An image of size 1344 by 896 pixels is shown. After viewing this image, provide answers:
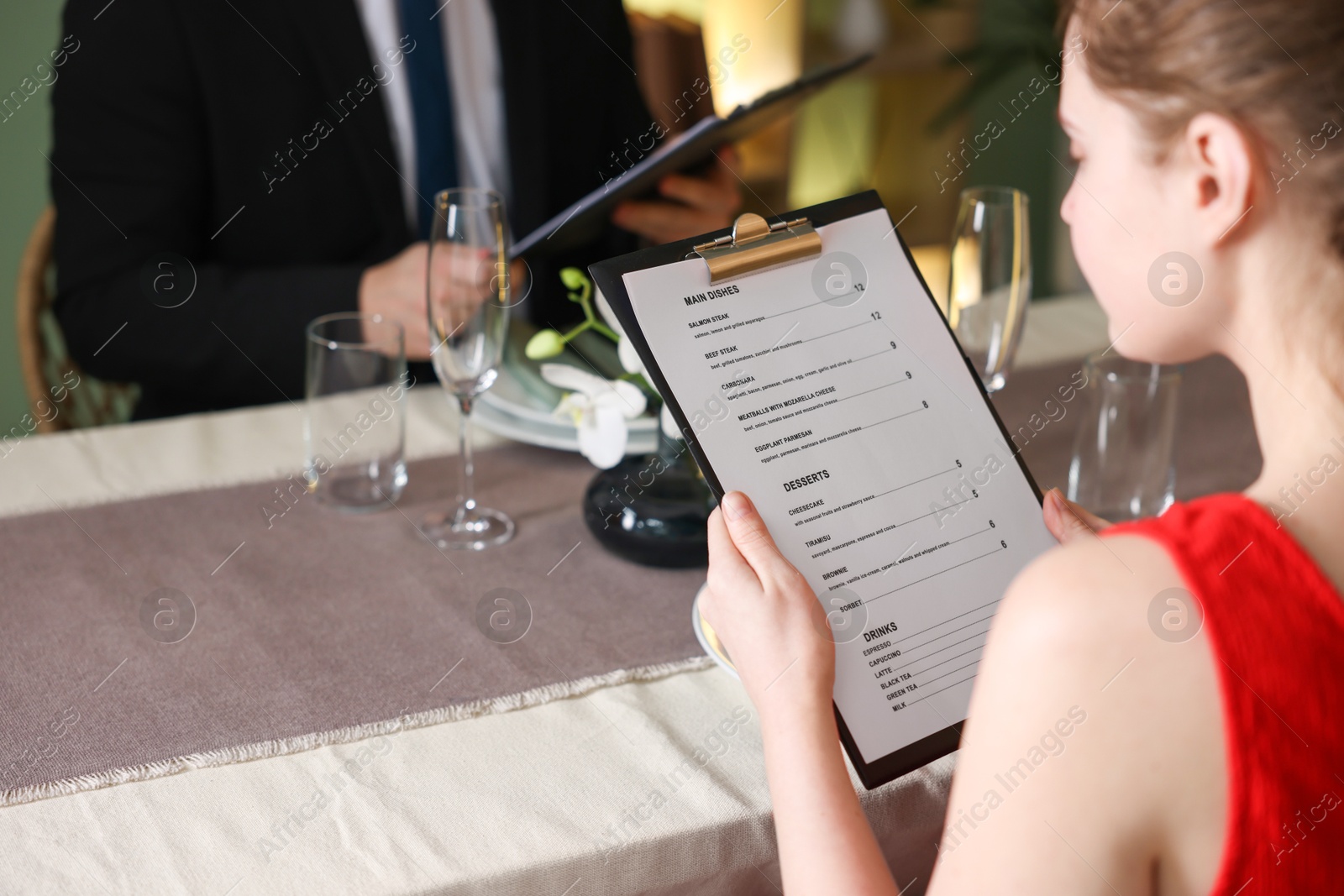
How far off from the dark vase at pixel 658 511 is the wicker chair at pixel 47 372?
0.91 meters

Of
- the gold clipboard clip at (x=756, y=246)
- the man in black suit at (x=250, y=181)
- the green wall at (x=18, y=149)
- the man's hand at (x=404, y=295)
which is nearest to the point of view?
the gold clipboard clip at (x=756, y=246)

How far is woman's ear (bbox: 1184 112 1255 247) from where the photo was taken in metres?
0.55

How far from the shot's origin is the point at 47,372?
1522 mm

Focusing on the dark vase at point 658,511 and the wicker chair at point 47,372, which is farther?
the wicker chair at point 47,372

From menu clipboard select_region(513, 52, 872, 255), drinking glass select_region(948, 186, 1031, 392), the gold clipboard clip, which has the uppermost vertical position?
the gold clipboard clip

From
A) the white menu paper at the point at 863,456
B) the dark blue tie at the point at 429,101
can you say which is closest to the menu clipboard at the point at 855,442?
the white menu paper at the point at 863,456

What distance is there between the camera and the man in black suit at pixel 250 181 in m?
1.54

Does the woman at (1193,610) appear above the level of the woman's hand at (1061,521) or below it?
above

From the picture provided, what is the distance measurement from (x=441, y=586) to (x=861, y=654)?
37 cm

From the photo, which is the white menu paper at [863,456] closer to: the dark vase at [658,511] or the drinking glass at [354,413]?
the dark vase at [658,511]

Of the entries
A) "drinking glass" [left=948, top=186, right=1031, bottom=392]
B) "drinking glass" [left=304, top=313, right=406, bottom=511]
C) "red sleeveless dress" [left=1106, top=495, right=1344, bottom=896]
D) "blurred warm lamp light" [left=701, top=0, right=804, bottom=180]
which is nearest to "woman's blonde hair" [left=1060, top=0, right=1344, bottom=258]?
"red sleeveless dress" [left=1106, top=495, right=1344, bottom=896]

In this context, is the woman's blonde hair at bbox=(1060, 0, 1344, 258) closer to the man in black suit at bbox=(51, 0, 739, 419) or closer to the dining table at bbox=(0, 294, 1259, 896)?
the dining table at bbox=(0, 294, 1259, 896)

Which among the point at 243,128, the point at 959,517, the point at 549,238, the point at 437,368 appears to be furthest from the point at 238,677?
the point at 243,128

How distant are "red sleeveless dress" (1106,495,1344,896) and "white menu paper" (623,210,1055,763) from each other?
19 cm
